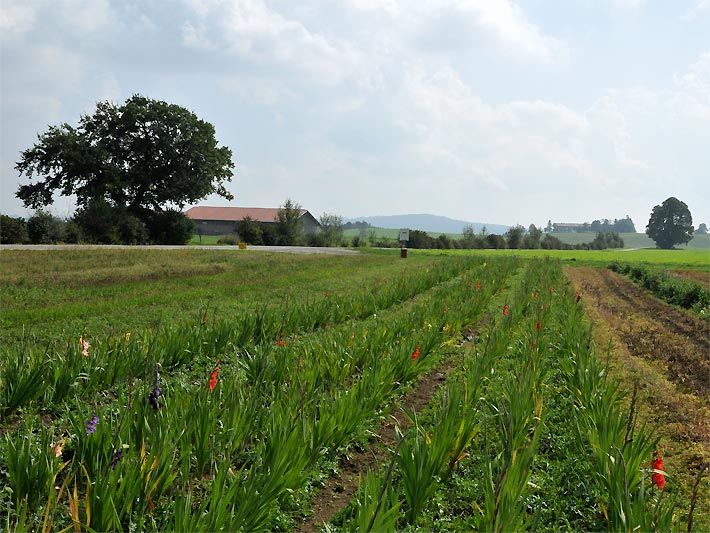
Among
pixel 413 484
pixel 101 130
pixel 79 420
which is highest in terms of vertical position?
pixel 101 130

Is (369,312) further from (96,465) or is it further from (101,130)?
(101,130)

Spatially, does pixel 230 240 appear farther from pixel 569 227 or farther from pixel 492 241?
pixel 569 227

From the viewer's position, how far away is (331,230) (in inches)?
2216

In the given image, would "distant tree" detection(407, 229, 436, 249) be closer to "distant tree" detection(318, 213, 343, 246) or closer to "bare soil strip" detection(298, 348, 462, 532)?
"distant tree" detection(318, 213, 343, 246)

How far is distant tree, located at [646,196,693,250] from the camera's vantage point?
87.6 metres

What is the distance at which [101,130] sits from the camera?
134ft

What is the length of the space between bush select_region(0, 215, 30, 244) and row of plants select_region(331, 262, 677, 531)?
3239 centimetres

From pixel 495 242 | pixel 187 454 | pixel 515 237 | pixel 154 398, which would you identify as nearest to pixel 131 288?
pixel 154 398

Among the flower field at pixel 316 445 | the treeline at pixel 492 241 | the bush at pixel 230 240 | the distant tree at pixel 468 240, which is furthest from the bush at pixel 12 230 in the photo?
the distant tree at pixel 468 240

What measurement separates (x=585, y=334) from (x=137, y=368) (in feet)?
17.2

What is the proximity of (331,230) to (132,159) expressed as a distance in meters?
20.9

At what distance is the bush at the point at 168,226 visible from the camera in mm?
42562

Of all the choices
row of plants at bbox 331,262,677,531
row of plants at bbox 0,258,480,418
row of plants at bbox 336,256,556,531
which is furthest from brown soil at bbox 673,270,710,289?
row of plants at bbox 336,256,556,531

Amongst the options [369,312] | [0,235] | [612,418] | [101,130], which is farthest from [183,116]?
[612,418]
